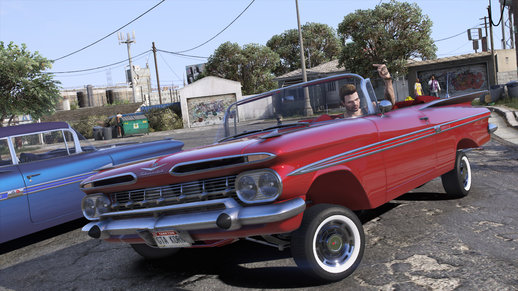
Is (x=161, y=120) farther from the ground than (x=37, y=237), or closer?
farther from the ground

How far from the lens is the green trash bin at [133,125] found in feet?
98.5

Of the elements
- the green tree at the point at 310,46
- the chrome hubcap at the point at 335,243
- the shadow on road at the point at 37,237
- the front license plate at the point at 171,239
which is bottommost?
the shadow on road at the point at 37,237

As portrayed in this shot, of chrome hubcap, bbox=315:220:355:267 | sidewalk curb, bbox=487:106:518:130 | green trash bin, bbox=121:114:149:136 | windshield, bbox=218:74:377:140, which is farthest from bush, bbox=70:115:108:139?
chrome hubcap, bbox=315:220:355:267

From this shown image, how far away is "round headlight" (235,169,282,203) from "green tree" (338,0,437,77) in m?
31.0

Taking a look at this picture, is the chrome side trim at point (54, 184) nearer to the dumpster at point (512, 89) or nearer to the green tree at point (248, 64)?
the dumpster at point (512, 89)

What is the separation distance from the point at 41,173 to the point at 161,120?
29.3 m

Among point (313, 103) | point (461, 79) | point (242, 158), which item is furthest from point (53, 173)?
point (461, 79)

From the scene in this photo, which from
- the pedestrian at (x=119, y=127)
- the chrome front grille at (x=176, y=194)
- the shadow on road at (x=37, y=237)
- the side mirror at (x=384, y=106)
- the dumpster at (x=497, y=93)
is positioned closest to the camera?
the chrome front grille at (x=176, y=194)

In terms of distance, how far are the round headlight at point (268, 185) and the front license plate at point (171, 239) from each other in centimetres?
59

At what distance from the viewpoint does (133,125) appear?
30047 mm

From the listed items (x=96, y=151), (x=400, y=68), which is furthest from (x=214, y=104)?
(x=96, y=151)

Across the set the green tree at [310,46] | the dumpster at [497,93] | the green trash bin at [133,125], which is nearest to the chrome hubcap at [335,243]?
the dumpster at [497,93]

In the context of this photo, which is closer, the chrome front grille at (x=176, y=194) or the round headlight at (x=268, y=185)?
the round headlight at (x=268, y=185)

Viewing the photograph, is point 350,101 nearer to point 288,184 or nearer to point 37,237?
point 288,184
